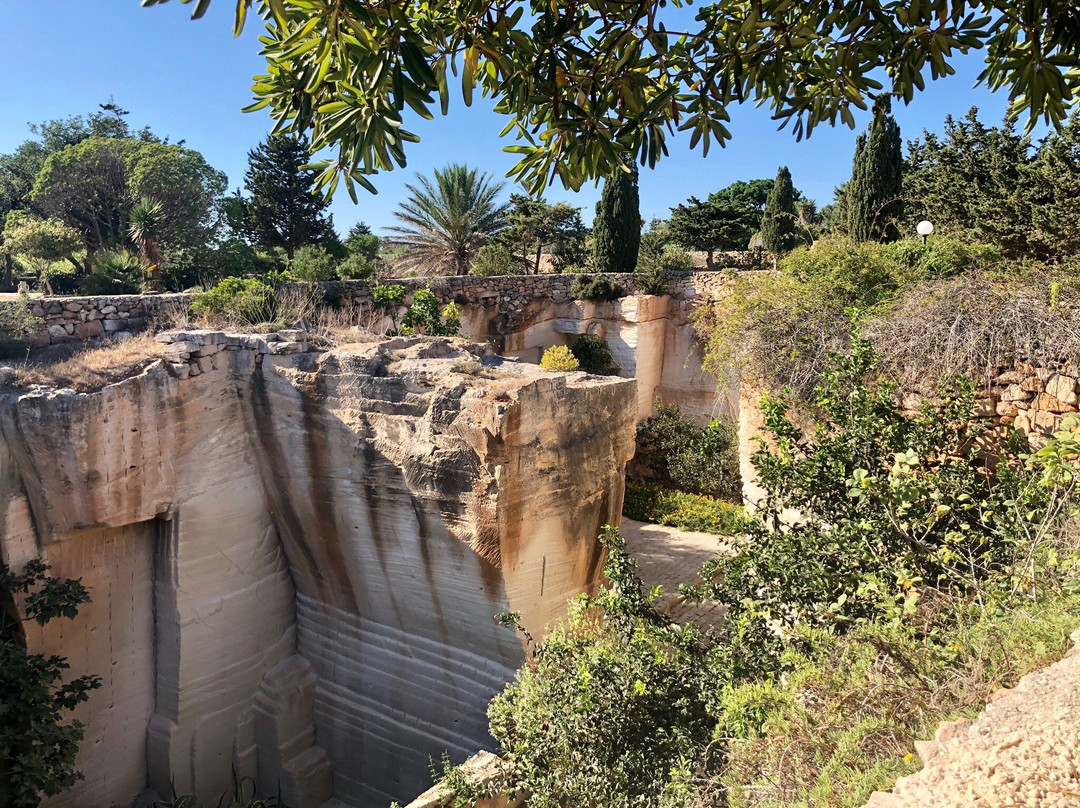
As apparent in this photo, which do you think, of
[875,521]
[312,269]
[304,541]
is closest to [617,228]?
[312,269]

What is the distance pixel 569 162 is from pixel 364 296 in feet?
30.7

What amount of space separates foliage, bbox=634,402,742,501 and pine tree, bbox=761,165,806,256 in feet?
20.2

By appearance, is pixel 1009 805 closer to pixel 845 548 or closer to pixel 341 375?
pixel 845 548

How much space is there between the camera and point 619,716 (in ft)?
13.9

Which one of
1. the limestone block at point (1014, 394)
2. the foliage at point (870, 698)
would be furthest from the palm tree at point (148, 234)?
the limestone block at point (1014, 394)

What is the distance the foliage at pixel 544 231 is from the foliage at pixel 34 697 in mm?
14671

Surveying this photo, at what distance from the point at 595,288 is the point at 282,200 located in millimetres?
11131

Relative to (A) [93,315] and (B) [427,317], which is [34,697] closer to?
(A) [93,315]

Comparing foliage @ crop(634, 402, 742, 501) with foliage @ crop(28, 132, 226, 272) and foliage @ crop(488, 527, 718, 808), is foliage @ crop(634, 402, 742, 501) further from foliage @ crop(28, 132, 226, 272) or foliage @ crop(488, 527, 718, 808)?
foliage @ crop(28, 132, 226, 272)

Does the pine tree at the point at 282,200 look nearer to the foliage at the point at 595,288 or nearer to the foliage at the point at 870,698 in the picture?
the foliage at the point at 595,288

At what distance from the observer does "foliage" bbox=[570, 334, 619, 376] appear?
15.2m

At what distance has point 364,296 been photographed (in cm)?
1228

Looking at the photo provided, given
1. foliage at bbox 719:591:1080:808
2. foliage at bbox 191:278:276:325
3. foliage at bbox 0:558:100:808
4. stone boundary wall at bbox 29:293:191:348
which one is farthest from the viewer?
foliage at bbox 191:278:276:325

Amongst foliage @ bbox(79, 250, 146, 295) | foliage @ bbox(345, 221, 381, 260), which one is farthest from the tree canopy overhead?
foliage @ bbox(345, 221, 381, 260)
